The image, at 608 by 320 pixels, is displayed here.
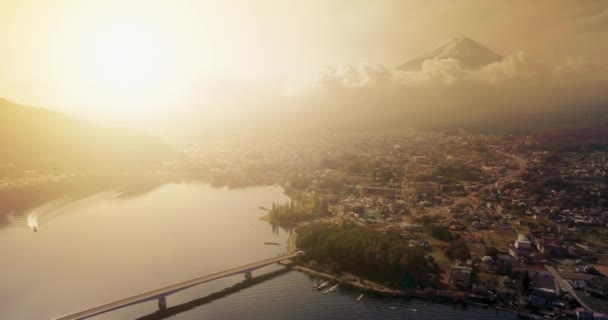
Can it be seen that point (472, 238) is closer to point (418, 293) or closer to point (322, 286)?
point (418, 293)

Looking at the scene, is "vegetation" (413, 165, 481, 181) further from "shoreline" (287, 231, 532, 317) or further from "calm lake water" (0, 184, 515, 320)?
"shoreline" (287, 231, 532, 317)

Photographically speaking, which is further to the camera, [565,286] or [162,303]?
[565,286]

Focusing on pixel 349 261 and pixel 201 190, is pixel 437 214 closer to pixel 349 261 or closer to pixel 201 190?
pixel 349 261

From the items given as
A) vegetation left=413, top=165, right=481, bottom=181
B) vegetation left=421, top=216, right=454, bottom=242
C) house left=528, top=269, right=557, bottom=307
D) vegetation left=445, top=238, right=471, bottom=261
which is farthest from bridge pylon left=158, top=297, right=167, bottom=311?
vegetation left=413, top=165, right=481, bottom=181

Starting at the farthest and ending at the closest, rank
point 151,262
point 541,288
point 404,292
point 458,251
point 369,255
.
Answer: point 151,262 → point 458,251 → point 369,255 → point 404,292 → point 541,288

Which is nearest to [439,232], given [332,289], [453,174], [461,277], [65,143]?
[461,277]

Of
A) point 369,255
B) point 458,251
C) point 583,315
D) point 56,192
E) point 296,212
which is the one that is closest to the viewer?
point 583,315

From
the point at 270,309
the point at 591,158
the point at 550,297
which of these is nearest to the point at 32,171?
the point at 270,309
